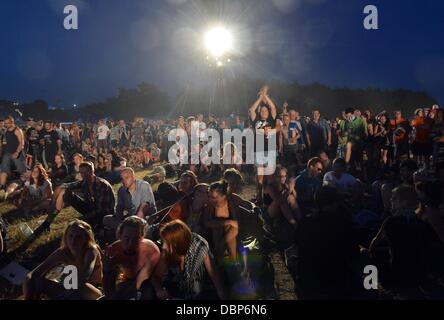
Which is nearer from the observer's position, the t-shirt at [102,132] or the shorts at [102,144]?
the t-shirt at [102,132]

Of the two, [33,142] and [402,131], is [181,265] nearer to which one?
[402,131]

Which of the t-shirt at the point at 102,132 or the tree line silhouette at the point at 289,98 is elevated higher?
the tree line silhouette at the point at 289,98

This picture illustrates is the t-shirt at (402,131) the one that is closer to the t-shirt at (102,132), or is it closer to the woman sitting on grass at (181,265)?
the woman sitting on grass at (181,265)

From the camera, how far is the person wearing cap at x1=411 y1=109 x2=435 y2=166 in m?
10.1

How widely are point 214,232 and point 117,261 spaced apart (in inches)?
47.4

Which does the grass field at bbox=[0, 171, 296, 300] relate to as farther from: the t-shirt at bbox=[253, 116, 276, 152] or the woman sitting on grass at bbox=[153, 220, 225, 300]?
the t-shirt at bbox=[253, 116, 276, 152]

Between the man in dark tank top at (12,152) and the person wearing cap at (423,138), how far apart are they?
32.4 feet

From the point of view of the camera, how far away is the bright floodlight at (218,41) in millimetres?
14258

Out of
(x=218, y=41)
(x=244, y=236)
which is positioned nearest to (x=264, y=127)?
(x=244, y=236)

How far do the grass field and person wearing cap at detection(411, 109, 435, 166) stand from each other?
4.69 m

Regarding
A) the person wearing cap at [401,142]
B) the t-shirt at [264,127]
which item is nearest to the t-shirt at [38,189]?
the t-shirt at [264,127]

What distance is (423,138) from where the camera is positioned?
1016cm

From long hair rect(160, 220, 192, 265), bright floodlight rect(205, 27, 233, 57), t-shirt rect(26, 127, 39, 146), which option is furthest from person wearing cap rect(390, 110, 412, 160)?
t-shirt rect(26, 127, 39, 146)

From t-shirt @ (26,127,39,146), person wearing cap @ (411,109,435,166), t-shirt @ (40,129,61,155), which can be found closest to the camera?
person wearing cap @ (411,109,435,166)
